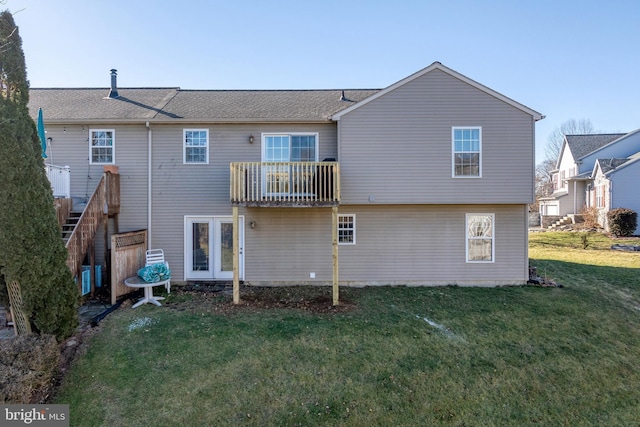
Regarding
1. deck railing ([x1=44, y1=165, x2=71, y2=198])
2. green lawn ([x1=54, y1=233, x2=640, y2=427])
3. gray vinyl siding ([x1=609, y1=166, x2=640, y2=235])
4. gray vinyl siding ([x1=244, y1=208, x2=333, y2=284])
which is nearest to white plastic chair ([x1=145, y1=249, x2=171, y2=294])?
green lawn ([x1=54, y1=233, x2=640, y2=427])

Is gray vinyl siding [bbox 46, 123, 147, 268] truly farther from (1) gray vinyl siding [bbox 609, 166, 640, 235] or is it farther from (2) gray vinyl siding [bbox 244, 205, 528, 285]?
(1) gray vinyl siding [bbox 609, 166, 640, 235]

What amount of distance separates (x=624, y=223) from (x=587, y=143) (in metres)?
13.0

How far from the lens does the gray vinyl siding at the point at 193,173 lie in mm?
9392

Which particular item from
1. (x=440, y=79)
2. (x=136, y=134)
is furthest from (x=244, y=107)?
(x=440, y=79)

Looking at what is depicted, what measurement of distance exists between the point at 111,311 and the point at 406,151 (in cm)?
883

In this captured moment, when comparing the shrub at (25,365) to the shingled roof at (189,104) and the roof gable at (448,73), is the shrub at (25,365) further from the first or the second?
the roof gable at (448,73)

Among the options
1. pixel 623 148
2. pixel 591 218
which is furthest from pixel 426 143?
pixel 623 148

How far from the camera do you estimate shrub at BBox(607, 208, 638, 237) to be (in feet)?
62.0

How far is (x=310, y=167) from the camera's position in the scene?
27.5 feet

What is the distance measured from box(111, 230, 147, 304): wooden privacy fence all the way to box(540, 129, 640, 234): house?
91.2ft

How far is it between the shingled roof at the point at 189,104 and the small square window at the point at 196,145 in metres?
0.43

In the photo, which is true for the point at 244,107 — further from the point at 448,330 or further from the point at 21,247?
the point at 448,330

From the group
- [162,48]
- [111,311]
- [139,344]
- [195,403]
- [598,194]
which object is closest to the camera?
[195,403]

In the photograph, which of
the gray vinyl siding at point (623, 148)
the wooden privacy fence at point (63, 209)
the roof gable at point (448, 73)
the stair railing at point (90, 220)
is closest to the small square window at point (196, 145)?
the stair railing at point (90, 220)
